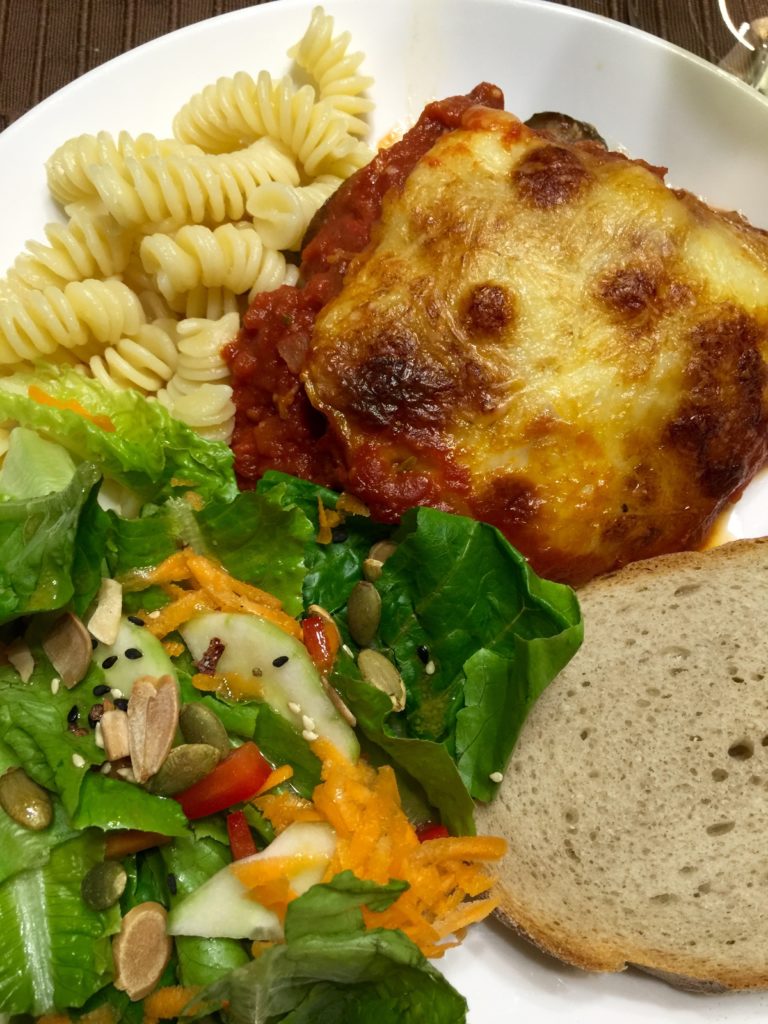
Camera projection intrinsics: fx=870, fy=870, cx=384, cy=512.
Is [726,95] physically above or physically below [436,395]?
above

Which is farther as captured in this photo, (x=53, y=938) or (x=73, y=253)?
(x=73, y=253)

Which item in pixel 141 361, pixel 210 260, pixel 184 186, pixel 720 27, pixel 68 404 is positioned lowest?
pixel 68 404

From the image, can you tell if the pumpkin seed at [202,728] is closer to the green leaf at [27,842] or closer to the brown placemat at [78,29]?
the green leaf at [27,842]

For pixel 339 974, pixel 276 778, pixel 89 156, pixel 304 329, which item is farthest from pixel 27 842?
pixel 89 156

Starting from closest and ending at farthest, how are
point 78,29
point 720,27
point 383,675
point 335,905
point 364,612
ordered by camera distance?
point 335,905 < point 383,675 < point 364,612 < point 720,27 < point 78,29

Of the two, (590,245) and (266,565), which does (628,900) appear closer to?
(266,565)


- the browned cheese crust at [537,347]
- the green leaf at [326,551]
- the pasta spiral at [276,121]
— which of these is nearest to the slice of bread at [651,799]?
the browned cheese crust at [537,347]

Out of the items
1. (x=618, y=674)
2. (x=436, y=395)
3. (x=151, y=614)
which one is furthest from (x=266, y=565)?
(x=618, y=674)

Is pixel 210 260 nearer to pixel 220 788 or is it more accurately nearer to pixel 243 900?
pixel 220 788
